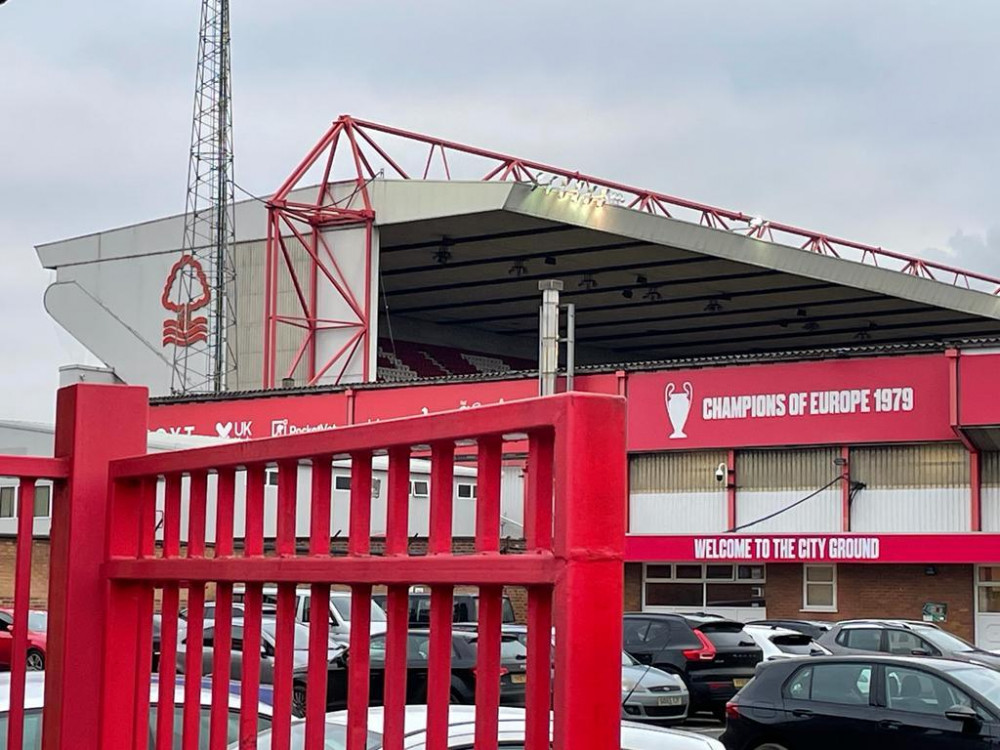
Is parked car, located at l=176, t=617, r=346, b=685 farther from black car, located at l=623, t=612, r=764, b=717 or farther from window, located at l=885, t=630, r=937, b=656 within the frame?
window, located at l=885, t=630, r=937, b=656

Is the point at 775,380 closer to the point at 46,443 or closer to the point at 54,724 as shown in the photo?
the point at 46,443

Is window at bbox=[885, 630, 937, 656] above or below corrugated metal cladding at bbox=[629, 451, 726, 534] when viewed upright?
below

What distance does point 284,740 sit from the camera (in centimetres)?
332

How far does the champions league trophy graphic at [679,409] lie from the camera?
40.9 meters

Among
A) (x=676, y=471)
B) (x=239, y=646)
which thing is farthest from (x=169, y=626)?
(x=676, y=471)

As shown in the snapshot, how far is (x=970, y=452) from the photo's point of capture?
121ft

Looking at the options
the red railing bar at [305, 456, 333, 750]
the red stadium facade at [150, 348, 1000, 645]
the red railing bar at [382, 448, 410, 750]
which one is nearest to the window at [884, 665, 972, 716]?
the red railing bar at [305, 456, 333, 750]

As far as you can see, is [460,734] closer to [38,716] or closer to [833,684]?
[38,716]

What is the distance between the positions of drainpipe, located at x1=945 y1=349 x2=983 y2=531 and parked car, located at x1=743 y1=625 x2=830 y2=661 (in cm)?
1169

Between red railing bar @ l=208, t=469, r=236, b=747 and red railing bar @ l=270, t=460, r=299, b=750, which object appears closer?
red railing bar @ l=270, t=460, r=299, b=750

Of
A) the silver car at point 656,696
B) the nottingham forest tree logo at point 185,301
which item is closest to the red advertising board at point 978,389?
the silver car at point 656,696

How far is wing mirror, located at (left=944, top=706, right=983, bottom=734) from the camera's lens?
1423cm

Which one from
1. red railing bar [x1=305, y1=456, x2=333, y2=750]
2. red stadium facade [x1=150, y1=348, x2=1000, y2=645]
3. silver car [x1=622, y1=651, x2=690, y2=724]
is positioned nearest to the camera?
red railing bar [x1=305, y1=456, x2=333, y2=750]

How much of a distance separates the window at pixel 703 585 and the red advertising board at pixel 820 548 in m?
0.74
